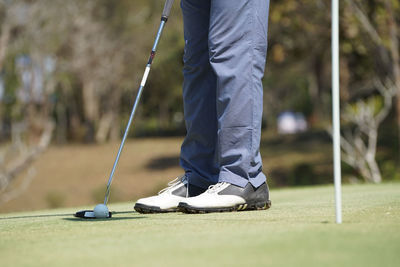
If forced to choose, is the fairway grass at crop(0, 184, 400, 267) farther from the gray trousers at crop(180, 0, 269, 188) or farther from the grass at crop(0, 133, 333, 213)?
the grass at crop(0, 133, 333, 213)

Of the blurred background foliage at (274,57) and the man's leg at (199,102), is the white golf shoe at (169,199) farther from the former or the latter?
the blurred background foliage at (274,57)

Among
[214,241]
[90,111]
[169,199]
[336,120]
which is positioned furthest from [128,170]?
[214,241]

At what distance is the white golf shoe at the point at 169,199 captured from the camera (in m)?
2.96

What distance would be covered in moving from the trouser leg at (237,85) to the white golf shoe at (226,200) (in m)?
0.05

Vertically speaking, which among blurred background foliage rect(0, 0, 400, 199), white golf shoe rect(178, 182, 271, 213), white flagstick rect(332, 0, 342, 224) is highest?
blurred background foliage rect(0, 0, 400, 199)

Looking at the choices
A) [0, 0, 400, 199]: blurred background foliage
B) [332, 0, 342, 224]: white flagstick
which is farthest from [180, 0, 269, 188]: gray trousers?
[0, 0, 400, 199]: blurred background foliage

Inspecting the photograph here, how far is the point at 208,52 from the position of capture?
10.7 feet

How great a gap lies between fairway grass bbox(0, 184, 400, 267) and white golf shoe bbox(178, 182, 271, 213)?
0.26 m

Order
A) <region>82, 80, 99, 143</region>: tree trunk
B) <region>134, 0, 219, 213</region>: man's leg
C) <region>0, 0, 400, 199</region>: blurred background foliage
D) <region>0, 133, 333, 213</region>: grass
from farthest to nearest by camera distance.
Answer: <region>82, 80, 99, 143</region>: tree trunk
<region>0, 133, 333, 213</region>: grass
<region>0, 0, 400, 199</region>: blurred background foliage
<region>134, 0, 219, 213</region>: man's leg

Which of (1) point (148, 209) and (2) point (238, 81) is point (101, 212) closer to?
(1) point (148, 209)

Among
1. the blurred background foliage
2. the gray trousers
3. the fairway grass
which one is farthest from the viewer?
the blurred background foliage

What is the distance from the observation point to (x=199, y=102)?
3279mm

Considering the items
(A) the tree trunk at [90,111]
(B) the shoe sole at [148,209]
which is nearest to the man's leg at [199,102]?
(B) the shoe sole at [148,209]

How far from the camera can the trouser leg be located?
115 inches
